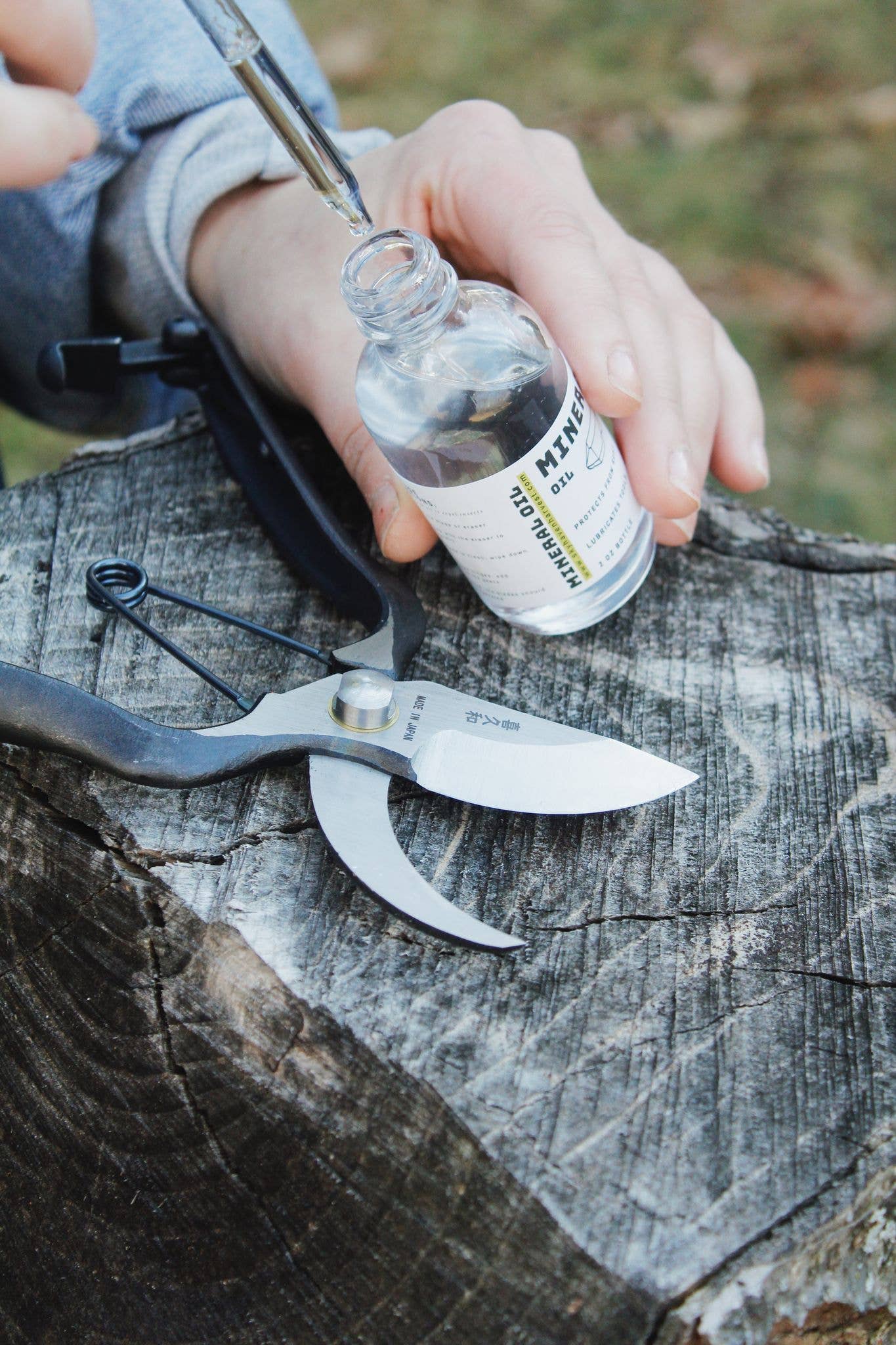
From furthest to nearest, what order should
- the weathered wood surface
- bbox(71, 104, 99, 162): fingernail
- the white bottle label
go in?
bbox(71, 104, 99, 162): fingernail
the white bottle label
the weathered wood surface

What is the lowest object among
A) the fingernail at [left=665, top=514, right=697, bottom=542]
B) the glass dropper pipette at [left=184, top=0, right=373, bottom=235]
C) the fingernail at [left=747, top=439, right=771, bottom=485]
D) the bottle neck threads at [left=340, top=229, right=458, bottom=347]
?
the fingernail at [left=747, top=439, right=771, bottom=485]

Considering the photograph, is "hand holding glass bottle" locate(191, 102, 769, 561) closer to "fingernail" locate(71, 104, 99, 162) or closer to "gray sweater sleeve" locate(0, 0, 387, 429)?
"gray sweater sleeve" locate(0, 0, 387, 429)

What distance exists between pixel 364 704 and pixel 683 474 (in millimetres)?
423

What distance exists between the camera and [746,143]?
320cm

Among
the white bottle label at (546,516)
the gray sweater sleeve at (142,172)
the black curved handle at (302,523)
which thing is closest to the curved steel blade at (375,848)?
the black curved handle at (302,523)

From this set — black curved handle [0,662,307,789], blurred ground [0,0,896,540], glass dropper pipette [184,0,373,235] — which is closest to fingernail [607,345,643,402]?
glass dropper pipette [184,0,373,235]

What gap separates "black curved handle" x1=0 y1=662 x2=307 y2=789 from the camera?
35.5 inches

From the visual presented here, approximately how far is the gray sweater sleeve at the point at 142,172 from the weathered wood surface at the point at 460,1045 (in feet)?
2.16

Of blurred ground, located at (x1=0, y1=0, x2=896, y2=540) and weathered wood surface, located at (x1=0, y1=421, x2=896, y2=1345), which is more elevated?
weathered wood surface, located at (x1=0, y1=421, x2=896, y2=1345)

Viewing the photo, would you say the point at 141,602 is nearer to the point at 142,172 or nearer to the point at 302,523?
the point at 302,523

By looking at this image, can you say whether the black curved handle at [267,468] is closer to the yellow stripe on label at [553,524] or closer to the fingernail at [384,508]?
the fingernail at [384,508]

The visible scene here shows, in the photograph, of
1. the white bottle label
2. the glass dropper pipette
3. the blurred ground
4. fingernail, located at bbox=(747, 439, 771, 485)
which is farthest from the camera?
the blurred ground

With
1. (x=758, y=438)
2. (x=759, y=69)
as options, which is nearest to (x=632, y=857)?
(x=758, y=438)

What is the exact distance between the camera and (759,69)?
Answer: 334cm
